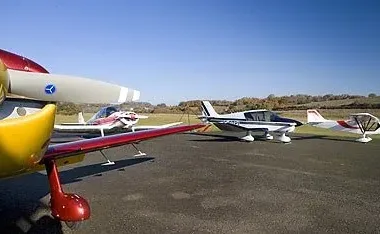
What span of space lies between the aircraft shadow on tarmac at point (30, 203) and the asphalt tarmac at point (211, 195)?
0.01 metres

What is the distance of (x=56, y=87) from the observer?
9.45 feet

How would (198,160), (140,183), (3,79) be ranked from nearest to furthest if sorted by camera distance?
(3,79)
(140,183)
(198,160)

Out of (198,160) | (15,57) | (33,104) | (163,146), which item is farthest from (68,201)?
(163,146)

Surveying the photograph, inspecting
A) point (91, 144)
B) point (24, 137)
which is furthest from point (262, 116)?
point (24, 137)

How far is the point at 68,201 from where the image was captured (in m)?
4.30

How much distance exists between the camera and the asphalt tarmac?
15.4 feet

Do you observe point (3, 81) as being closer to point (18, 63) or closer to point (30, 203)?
point (18, 63)

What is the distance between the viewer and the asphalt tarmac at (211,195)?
4.68m

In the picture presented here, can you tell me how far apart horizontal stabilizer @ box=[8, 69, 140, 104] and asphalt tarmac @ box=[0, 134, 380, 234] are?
2.20m

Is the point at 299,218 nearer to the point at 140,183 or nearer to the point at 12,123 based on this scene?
the point at 140,183

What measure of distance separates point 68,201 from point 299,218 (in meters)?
3.27

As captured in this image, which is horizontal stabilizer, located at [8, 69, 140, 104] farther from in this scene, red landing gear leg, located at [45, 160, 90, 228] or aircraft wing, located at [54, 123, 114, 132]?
aircraft wing, located at [54, 123, 114, 132]

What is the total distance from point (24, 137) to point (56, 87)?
0.52 m

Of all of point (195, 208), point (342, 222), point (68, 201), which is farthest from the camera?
point (195, 208)
